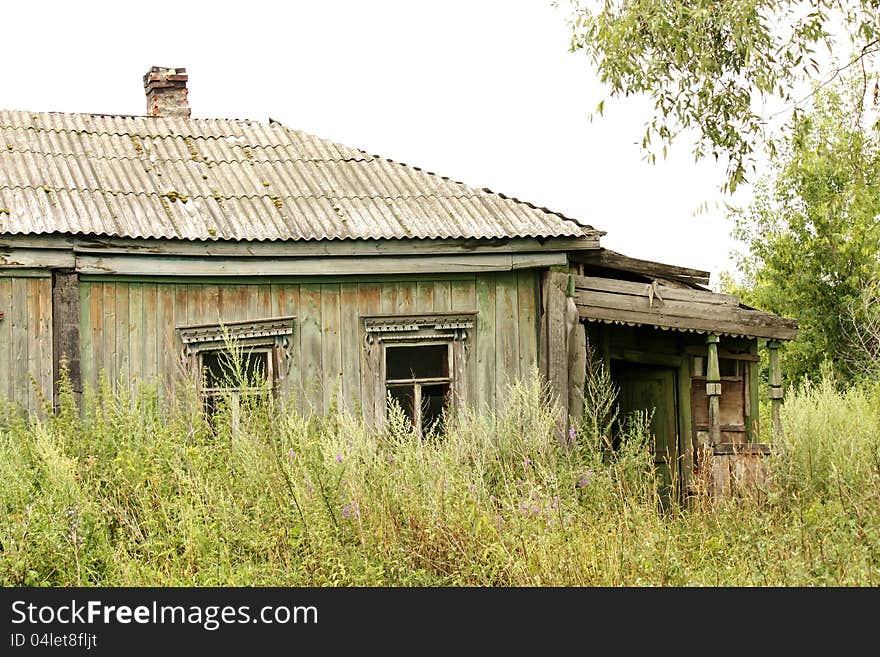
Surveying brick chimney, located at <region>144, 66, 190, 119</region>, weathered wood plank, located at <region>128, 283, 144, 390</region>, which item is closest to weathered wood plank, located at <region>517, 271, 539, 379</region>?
weathered wood plank, located at <region>128, 283, 144, 390</region>

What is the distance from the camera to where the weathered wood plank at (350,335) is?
10.9m

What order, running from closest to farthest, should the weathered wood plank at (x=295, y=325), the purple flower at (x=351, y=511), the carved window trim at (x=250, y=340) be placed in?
1. the purple flower at (x=351, y=511)
2. the carved window trim at (x=250, y=340)
3. the weathered wood plank at (x=295, y=325)

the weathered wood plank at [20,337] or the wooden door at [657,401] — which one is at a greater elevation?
the weathered wood plank at [20,337]

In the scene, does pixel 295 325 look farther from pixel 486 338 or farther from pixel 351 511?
pixel 351 511

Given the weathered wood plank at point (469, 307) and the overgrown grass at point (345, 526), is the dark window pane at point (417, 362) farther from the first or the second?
the overgrown grass at point (345, 526)

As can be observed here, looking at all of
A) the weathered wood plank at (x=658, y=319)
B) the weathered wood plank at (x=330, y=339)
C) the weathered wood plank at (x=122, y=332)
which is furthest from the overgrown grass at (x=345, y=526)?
the weathered wood plank at (x=658, y=319)

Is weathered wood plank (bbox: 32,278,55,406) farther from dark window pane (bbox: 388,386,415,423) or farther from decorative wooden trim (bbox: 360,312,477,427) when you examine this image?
dark window pane (bbox: 388,386,415,423)

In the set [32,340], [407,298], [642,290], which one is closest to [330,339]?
[407,298]

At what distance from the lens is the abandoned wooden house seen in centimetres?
1021

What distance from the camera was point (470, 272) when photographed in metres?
11.1

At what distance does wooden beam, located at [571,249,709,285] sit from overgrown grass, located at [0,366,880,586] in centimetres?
359

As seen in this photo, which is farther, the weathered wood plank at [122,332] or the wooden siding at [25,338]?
the weathered wood plank at [122,332]

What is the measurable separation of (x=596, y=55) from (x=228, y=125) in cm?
481

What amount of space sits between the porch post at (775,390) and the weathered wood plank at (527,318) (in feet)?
8.21
